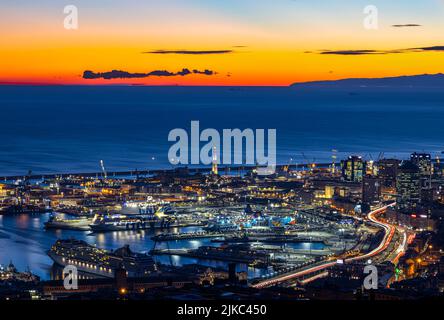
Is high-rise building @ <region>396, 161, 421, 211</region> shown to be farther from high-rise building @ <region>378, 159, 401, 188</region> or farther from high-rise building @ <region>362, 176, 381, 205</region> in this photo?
high-rise building @ <region>378, 159, 401, 188</region>

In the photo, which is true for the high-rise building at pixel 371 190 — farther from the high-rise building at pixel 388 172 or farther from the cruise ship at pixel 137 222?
the cruise ship at pixel 137 222

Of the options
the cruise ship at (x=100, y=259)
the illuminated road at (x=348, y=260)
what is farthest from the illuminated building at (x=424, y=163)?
the cruise ship at (x=100, y=259)

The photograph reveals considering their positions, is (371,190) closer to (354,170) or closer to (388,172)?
(388,172)

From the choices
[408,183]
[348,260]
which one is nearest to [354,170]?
[408,183]
